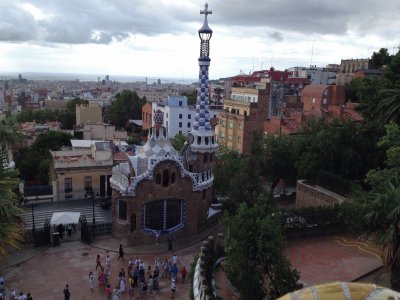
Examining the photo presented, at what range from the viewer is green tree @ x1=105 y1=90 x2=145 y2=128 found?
91.6 meters

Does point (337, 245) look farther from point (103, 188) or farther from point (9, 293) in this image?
point (103, 188)

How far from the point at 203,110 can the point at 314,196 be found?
37.1ft

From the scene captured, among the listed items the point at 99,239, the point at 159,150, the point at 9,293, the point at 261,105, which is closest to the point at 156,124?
the point at 159,150

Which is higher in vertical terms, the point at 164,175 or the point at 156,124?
the point at 156,124

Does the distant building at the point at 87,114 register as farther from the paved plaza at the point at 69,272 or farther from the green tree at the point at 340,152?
the paved plaza at the point at 69,272

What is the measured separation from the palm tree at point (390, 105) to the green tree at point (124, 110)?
6865 centimetres

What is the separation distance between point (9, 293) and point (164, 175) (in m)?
12.0

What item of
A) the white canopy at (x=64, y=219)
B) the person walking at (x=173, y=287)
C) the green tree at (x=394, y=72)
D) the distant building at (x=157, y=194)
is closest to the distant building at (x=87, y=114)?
the distant building at (x=157, y=194)

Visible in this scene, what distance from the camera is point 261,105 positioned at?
192 feet

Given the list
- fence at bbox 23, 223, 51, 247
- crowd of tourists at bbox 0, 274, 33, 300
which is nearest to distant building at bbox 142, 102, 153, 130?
fence at bbox 23, 223, 51, 247

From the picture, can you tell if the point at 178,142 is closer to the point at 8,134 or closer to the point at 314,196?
the point at 8,134

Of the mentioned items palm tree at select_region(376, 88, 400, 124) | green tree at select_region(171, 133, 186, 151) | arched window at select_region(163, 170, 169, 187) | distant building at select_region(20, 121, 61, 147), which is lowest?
distant building at select_region(20, 121, 61, 147)

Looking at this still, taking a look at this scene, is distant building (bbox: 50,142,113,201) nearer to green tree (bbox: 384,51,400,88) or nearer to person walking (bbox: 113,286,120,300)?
person walking (bbox: 113,286,120,300)

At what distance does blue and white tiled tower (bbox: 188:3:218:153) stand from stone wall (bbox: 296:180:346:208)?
27.3 ft
